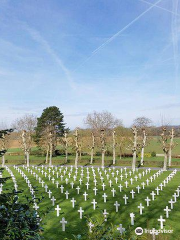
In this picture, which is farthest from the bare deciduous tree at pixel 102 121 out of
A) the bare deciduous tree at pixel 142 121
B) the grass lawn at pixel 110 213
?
the grass lawn at pixel 110 213

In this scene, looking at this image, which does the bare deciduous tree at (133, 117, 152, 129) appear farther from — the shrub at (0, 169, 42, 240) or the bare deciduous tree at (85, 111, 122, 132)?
the shrub at (0, 169, 42, 240)

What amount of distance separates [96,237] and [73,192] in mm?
18106

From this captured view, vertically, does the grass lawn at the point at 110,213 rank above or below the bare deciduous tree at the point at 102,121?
below

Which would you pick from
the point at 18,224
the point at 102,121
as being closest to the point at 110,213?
the point at 18,224

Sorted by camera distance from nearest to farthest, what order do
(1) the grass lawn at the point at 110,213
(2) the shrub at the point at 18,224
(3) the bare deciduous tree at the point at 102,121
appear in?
1. (2) the shrub at the point at 18,224
2. (1) the grass lawn at the point at 110,213
3. (3) the bare deciduous tree at the point at 102,121

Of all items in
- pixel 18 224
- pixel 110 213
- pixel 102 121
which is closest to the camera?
pixel 18 224

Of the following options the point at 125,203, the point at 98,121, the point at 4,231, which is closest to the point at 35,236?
the point at 4,231

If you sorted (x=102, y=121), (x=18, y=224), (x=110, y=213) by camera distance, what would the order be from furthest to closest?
1. (x=102, y=121)
2. (x=110, y=213)
3. (x=18, y=224)

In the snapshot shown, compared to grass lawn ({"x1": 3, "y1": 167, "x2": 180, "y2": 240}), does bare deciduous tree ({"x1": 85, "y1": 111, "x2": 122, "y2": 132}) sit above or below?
above

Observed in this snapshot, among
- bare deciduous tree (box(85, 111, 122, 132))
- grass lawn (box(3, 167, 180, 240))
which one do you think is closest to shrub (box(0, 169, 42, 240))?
grass lawn (box(3, 167, 180, 240))

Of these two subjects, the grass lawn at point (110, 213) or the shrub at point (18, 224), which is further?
the grass lawn at point (110, 213)

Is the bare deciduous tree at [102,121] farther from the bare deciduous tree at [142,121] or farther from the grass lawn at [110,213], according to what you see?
the grass lawn at [110,213]

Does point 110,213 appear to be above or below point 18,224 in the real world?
below

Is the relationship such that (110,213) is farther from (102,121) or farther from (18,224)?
(102,121)
